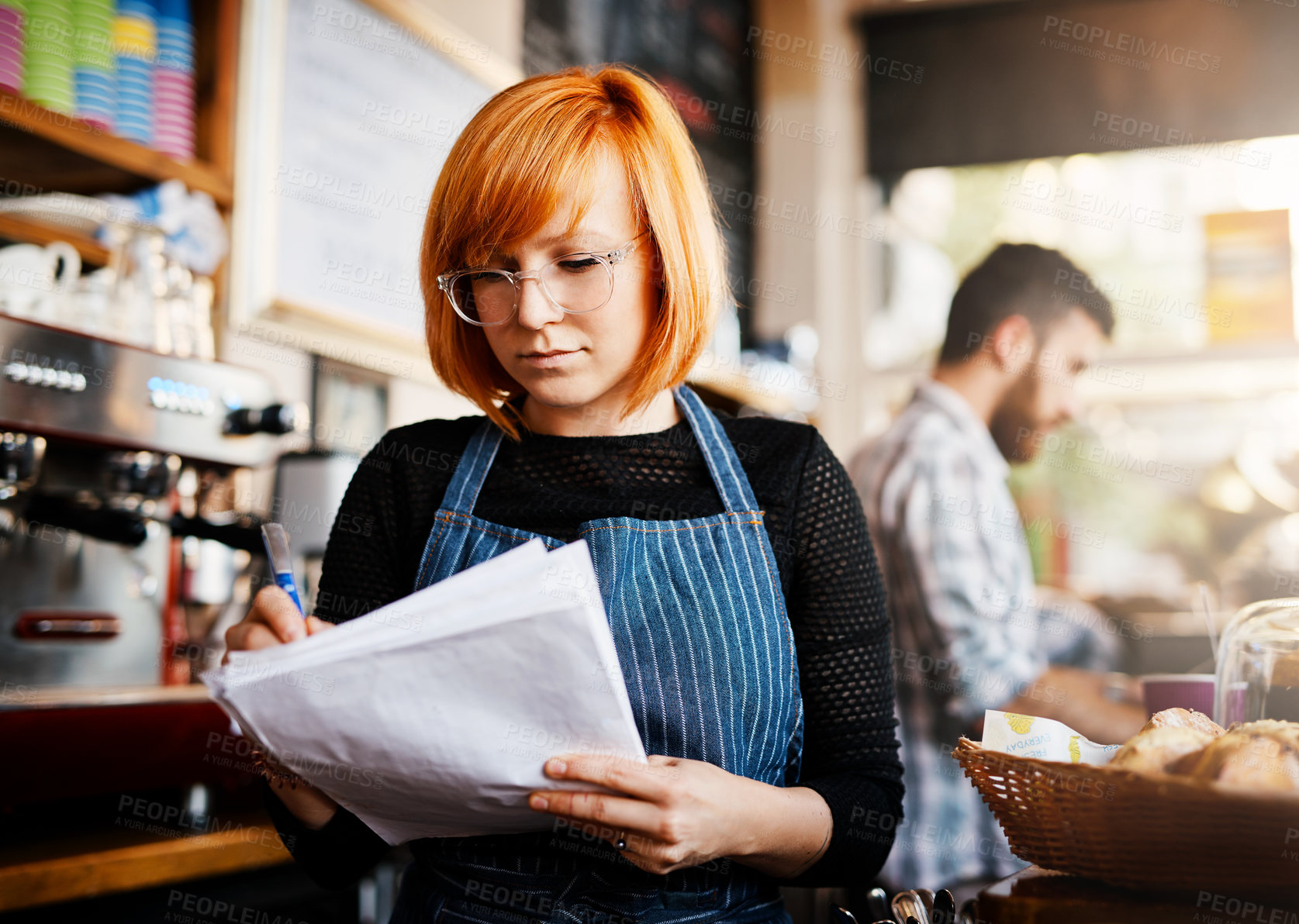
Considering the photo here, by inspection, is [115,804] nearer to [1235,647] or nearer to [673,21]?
[1235,647]

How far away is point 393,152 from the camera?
93.1 inches

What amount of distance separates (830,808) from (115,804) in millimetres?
946

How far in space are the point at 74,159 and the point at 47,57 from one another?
0.48ft

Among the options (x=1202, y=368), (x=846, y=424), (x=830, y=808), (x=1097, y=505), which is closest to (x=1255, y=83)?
(x=1202, y=368)

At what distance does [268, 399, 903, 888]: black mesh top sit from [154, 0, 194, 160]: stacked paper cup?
3.20 feet

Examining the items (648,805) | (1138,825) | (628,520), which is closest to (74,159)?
(628,520)

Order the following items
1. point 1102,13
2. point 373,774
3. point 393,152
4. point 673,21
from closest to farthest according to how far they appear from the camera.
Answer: point 373,774 < point 393,152 < point 673,21 < point 1102,13

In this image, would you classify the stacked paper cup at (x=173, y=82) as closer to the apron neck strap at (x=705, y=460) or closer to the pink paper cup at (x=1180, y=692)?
the apron neck strap at (x=705, y=460)

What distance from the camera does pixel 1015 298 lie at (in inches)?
103

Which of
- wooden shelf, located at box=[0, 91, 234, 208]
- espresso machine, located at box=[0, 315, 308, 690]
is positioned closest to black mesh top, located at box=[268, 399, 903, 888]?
espresso machine, located at box=[0, 315, 308, 690]

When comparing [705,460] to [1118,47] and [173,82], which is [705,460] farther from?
[1118,47]

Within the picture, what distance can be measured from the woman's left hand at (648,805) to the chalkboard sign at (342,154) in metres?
1.36

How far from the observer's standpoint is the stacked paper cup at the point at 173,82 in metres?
1.84

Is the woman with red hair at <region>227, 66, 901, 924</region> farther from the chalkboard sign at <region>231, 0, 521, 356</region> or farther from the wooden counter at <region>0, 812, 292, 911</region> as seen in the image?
the chalkboard sign at <region>231, 0, 521, 356</region>
